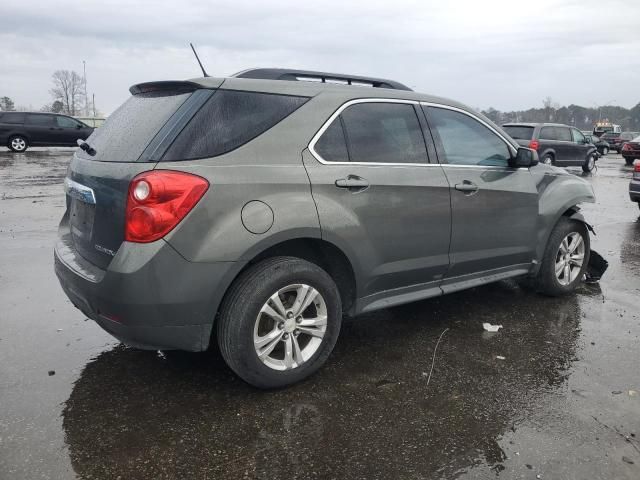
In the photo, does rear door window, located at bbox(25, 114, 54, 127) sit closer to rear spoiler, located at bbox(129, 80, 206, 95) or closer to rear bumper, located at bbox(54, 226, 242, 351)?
rear spoiler, located at bbox(129, 80, 206, 95)

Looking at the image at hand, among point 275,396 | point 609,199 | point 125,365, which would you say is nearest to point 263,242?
point 275,396

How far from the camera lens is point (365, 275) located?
3451mm

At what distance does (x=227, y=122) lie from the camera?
9.80 ft

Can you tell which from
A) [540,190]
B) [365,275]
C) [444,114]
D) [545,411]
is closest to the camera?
[545,411]

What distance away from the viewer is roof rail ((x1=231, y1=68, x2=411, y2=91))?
3477mm

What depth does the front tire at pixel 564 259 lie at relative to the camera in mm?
4777

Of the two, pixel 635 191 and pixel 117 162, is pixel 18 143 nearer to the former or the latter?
pixel 635 191

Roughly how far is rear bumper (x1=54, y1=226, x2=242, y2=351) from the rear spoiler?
95cm

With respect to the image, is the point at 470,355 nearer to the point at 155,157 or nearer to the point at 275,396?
the point at 275,396

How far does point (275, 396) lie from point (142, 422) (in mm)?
738

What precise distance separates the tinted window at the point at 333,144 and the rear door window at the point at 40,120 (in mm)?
22719

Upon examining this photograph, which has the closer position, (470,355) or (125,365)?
(125,365)

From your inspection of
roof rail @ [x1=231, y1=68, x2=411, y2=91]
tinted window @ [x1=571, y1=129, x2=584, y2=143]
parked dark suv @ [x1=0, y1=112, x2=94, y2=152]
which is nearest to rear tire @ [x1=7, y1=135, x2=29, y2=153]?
parked dark suv @ [x1=0, y1=112, x2=94, y2=152]

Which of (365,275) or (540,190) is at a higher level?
(540,190)
